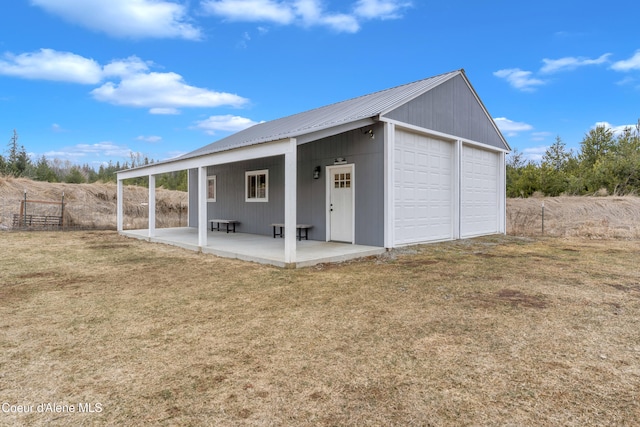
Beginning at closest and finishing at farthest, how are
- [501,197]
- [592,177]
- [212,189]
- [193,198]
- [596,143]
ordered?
[501,197], [212,189], [193,198], [592,177], [596,143]

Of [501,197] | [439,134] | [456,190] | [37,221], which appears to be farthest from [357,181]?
[37,221]

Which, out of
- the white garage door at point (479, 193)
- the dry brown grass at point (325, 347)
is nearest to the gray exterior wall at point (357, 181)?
the dry brown grass at point (325, 347)

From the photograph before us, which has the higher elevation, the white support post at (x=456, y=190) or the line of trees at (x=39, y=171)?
the line of trees at (x=39, y=171)

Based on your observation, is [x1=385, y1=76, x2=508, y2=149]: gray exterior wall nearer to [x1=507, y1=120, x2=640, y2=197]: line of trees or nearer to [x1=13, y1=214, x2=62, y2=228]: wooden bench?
[x1=507, y1=120, x2=640, y2=197]: line of trees

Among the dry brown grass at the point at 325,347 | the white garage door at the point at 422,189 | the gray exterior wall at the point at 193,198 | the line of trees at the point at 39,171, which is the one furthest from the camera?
the line of trees at the point at 39,171

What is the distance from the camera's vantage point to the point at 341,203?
29.8ft

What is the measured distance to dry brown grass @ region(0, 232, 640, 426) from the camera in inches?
80.8

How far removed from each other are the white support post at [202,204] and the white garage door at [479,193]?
7289mm

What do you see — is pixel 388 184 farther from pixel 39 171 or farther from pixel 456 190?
pixel 39 171

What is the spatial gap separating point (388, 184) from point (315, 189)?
234 cm

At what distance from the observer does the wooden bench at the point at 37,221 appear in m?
14.1

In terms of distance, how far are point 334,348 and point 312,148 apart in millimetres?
7452

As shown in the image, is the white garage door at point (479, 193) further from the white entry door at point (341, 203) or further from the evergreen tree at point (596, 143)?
the evergreen tree at point (596, 143)

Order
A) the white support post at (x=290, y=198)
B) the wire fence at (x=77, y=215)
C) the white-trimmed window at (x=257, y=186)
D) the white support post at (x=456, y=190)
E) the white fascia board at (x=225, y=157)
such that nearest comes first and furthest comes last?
the white support post at (x=290, y=198)
the white fascia board at (x=225, y=157)
the white support post at (x=456, y=190)
the white-trimmed window at (x=257, y=186)
the wire fence at (x=77, y=215)
